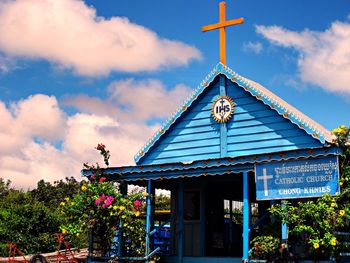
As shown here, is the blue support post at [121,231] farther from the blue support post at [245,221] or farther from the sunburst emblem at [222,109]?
the blue support post at [245,221]

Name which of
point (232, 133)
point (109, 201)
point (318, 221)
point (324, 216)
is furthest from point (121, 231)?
point (324, 216)

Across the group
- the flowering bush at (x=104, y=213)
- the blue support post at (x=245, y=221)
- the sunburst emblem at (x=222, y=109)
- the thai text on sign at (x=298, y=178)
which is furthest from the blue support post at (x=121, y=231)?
the thai text on sign at (x=298, y=178)

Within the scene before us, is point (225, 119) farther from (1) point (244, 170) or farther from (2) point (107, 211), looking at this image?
(2) point (107, 211)

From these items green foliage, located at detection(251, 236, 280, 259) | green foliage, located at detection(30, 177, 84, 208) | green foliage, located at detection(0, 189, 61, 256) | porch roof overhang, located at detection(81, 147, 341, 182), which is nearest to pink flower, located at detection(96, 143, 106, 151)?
porch roof overhang, located at detection(81, 147, 341, 182)

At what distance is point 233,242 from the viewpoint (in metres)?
19.0

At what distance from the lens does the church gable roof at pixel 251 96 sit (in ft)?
49.5

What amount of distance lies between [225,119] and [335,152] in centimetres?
470

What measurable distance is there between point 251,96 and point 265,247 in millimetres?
5079

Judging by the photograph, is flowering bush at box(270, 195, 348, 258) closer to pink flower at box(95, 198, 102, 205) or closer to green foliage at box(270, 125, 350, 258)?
green foliage at box(270, 125, 350, 258)

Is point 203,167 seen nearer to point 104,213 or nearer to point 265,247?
point 265,247

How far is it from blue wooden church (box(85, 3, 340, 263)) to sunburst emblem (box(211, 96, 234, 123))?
0.03 metres

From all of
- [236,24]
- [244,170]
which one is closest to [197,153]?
[244,170]

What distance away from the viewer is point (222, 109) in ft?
55.2

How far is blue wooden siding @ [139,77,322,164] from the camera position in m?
15.6
